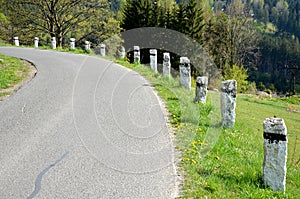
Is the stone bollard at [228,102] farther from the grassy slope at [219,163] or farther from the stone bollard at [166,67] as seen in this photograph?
the stone bollard at [166,67]

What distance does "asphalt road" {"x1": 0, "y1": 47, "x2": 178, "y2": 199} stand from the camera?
4.59 metres

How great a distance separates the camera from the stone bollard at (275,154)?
491 centimetres

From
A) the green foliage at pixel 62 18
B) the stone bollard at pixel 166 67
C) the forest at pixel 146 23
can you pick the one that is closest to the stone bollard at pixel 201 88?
the stone bollard at pixel 166 67

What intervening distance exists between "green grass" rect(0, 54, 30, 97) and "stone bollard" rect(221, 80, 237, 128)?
6.32 m

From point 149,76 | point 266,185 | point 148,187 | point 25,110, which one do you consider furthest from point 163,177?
point 149,76

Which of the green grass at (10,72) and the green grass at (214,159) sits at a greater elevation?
the green grass at (10,72)

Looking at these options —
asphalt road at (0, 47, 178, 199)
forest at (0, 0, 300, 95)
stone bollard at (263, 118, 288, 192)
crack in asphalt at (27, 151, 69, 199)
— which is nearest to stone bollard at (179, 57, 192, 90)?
asphalt road at (0, 47, 178, 199)

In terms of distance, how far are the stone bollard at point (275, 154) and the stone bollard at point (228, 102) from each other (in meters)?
2.53

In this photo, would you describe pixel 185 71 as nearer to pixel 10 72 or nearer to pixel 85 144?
pixel 85 144

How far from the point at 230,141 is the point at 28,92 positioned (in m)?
6.18

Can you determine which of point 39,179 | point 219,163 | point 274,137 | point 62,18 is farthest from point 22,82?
Result: point 62,18

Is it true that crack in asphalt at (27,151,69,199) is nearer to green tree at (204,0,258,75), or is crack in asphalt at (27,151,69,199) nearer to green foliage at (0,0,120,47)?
green foliage at (0,0,120,47)

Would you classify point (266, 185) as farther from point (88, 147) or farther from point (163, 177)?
point (88, 147)

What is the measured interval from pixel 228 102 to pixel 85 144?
3.44 metres
